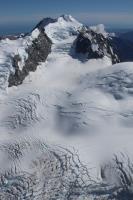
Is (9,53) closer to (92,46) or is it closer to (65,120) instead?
(92,46)

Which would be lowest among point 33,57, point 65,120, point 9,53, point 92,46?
point 65,120

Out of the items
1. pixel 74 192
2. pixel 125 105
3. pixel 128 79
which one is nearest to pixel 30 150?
pixel 74 192

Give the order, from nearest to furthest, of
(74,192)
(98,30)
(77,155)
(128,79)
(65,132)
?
1. (74,192)
2. (77,155)
3. (65,132)
4. (128,79)
5. (98,30)

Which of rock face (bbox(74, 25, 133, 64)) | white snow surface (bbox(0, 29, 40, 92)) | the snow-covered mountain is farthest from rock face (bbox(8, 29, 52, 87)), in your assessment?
rock face (bbox(74, 25, 133, 64))

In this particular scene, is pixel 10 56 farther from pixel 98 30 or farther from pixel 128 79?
pixel 98 30

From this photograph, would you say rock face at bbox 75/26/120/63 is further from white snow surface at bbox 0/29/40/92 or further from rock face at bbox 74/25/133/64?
white snow surface at bbox 0/29/40/92

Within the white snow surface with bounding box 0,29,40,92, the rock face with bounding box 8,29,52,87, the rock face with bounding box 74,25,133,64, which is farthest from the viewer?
the rock face with bounding box 74,25,133,64

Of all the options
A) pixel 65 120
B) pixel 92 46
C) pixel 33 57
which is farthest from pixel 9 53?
pixel 65 120
